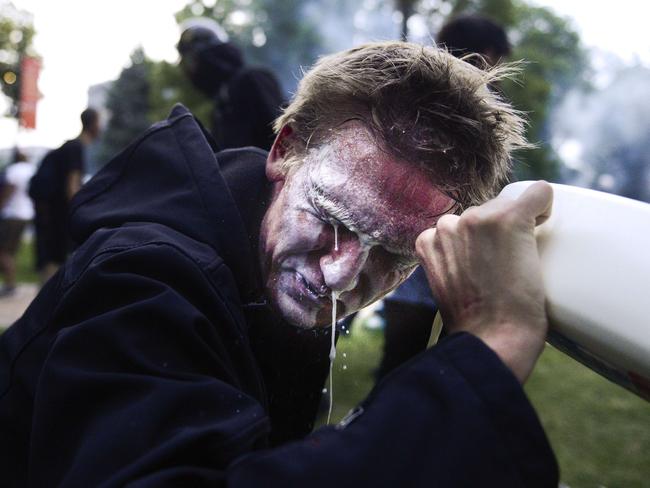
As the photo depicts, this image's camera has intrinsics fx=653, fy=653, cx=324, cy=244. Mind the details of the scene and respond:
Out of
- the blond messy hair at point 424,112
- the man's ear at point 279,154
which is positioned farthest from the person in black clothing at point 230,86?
the blond messy hair at point 424,112

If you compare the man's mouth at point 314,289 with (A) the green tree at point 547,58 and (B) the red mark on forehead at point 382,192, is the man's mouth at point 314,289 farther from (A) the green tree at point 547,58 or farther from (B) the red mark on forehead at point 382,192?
(A) the green tree at point 547,58

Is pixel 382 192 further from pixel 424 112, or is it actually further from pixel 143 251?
pixel 143 251

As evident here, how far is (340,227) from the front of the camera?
4.40ft

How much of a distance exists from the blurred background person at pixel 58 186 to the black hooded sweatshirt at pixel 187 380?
4.35m

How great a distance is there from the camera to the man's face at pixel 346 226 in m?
1.33

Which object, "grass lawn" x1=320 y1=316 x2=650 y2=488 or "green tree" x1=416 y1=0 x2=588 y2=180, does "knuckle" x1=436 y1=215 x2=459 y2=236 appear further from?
"green tree" x1=416 y1=0 x2=588 y2=180

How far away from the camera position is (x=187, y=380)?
1041mm

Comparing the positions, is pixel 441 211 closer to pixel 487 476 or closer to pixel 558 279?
pixel 558 279

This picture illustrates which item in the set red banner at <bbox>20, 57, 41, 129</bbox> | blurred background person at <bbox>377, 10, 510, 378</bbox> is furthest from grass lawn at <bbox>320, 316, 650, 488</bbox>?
red banner at <bbox>20, 57, 41, 129</bbox>

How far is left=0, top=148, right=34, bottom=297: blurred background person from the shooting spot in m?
7.38

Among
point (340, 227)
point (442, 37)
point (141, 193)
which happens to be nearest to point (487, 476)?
point (340, 227)

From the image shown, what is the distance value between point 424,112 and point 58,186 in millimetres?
5023

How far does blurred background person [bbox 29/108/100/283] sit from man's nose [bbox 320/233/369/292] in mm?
4538

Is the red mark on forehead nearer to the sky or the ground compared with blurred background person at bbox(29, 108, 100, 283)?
nearer to the sky
